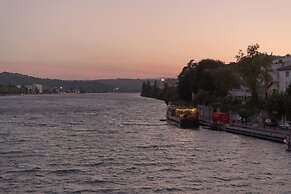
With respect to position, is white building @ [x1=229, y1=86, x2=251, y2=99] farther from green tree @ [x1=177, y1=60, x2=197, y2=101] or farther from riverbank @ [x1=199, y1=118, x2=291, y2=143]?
riverbank @ [x1=199, y1=118, x2=291, y2=143]

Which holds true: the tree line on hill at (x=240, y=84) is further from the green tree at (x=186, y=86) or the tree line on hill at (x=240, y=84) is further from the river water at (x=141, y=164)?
the river water at (x=141, y=164)

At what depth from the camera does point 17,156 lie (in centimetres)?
4694

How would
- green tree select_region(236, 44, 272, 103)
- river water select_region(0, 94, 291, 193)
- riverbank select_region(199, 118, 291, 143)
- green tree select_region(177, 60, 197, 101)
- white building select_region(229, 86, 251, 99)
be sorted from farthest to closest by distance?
green tree select_region(177, 60, 197, 101), white building select_region(229, 86, 251, 99), green tree select_region(236, 44, 272, 103), riverbank select_region(199, 118, 291, 143), river water select_region(0, 94, 291, 193)

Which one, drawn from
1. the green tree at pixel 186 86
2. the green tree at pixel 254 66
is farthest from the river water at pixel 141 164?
the green tree at pixel 186 86

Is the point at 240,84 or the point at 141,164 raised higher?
the point at 240,84

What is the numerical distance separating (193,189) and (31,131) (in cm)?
4560

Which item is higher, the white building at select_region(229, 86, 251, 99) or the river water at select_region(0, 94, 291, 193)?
the white building at select_region(229, 86, 251, 99)

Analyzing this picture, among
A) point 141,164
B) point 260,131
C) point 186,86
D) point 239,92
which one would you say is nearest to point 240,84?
point 239,92

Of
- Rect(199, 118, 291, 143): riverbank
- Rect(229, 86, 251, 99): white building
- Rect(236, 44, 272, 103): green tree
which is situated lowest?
Rect(199, 118, 291, 143): riverbank

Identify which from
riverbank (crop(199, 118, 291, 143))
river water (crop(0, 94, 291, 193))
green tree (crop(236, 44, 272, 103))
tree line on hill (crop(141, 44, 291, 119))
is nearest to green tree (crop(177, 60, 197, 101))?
tree line on hill (crop(141, 44, 291, 119))

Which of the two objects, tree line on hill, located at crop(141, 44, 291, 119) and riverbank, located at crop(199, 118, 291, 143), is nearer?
riverbank, located at crop(199, 118, 291, 143)

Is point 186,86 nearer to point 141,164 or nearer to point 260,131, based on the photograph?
point 260,131

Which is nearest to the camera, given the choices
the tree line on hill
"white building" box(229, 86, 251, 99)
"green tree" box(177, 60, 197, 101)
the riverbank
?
the riverbank

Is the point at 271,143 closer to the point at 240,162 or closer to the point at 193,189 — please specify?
the point at 240,162
